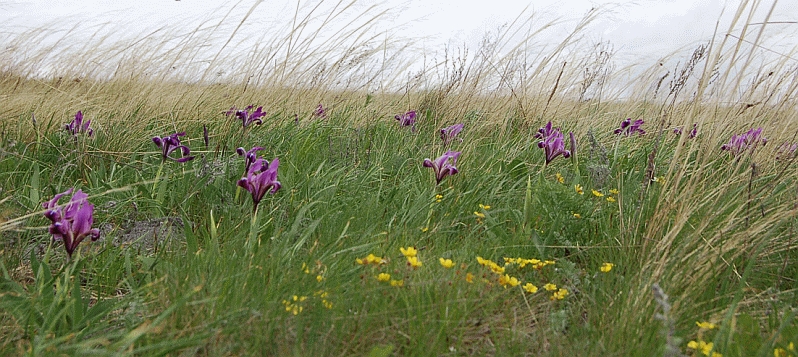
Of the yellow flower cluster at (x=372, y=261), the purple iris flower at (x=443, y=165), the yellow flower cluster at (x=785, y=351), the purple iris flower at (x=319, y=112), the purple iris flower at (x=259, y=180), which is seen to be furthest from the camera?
the purple iris flower at (x=319, y=112)

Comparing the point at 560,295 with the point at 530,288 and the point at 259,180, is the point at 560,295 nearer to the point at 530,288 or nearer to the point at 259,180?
the point at 530,288

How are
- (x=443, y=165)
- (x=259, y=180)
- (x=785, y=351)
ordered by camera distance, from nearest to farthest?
(x=785, y=351), (x=259, y=180), (x=443, y=165)

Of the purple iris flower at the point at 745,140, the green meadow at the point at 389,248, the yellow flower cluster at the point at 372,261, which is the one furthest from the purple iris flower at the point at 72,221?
the purple iris flower at the point at 745,140

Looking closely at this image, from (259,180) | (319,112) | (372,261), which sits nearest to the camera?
(372,261)

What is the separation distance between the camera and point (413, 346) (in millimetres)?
1273

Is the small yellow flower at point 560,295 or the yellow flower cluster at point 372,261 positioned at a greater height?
the yellow flower cluster at point 372,261

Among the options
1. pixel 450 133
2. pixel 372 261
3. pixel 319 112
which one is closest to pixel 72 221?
pixel 372 261

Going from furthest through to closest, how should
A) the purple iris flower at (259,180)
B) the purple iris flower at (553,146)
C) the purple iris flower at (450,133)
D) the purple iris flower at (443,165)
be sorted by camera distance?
the purple iris flower at (450,133)
the purple iris flower at (553,146)
the purple iris flower at (443,165)
the purple iris flower at (259,180)

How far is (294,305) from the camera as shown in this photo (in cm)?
130

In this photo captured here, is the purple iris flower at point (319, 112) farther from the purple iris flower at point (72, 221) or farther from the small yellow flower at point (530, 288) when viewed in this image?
the small yellow flower at point (530, 288)

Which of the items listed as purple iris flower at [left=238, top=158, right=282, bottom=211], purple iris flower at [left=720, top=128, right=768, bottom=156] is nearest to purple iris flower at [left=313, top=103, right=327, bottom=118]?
purple iris flower at [left=238, top=158, right=282, bottom=211]

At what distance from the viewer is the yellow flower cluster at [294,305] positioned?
1.29m

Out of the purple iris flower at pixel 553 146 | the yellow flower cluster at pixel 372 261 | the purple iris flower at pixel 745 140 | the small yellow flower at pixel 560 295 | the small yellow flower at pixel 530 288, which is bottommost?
the small yellow flower at pixel 560 295

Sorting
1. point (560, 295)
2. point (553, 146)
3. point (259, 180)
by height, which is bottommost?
point (560, 295)
